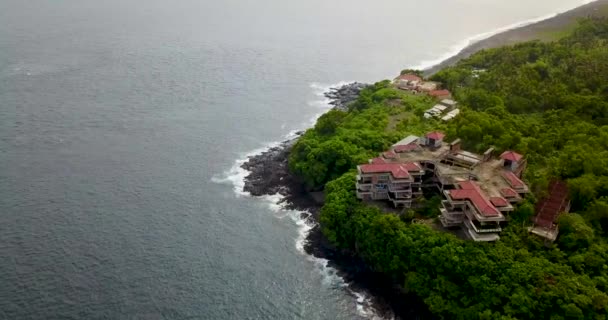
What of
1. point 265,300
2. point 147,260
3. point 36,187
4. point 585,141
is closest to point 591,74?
point 585,141

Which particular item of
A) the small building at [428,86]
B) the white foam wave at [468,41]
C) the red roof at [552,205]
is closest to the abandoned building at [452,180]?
the red roof at [552,205]

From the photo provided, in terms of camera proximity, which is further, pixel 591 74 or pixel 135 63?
pixel 135 63

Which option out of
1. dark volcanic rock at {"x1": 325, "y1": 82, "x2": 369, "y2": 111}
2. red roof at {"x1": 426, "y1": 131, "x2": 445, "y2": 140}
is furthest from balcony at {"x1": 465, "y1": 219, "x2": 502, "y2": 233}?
dark volcanic rock at {"x1": 325, "y1": 82, "x2": 369, "y2": 111}

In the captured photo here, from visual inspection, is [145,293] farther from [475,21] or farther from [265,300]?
[475,21]

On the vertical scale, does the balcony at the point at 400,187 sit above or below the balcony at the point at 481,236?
above

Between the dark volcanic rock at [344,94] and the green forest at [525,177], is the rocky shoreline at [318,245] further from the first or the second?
the dark volcanic rock at [344,94]

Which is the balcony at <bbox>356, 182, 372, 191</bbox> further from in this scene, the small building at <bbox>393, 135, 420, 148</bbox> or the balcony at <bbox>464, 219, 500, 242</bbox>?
the balcony at <bbox>464, 219, 500, 242</bbox>

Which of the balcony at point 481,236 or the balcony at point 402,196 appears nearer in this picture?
the balcony at point 481,236

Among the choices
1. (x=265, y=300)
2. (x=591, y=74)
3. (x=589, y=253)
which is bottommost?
(x=265, y=300)
